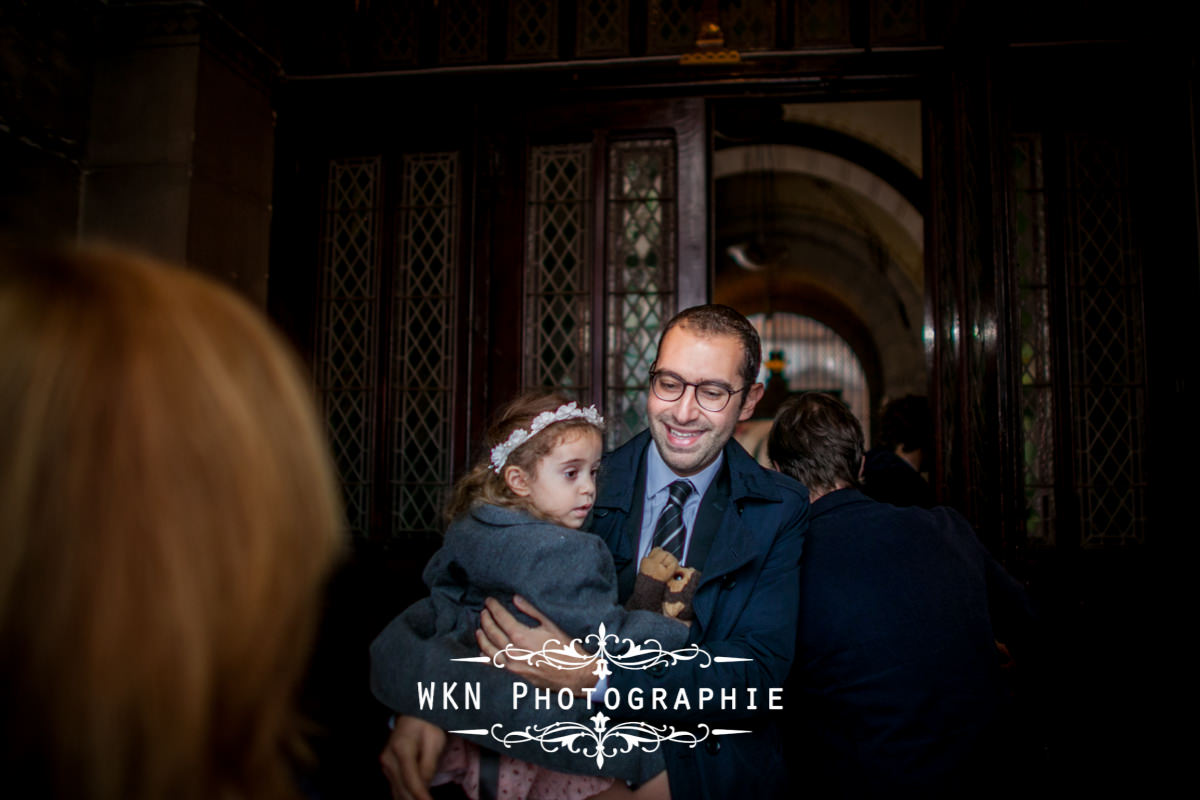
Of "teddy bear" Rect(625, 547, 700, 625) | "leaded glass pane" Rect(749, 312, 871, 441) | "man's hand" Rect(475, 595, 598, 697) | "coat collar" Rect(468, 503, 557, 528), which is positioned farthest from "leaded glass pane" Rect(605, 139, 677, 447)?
"leaded glass pane" Rect(749, 312, 871, 441)

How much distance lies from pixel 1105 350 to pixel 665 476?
102 inches

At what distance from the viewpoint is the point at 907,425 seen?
391 cm

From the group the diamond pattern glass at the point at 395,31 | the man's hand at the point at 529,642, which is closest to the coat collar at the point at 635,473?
the man's hand at the point at 529,642

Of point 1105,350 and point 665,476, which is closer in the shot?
point 665,476

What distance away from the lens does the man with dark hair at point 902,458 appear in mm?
3092

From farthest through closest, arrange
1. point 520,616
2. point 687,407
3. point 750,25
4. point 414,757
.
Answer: point 750,25
point 687,407
point 520,616
point 414,757

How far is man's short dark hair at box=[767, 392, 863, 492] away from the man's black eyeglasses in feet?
1.22

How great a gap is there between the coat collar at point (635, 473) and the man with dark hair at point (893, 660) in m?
0.24

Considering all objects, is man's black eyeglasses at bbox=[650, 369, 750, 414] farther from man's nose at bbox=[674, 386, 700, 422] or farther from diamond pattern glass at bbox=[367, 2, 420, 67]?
diamond pattern glass at bbox=[367, 2, 420, 67]

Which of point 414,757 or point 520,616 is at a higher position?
point 520,616

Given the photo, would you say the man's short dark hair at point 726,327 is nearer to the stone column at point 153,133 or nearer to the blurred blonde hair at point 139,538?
the blurred blonde hair at point 139,538

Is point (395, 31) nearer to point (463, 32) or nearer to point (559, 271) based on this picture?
point (463, 32)

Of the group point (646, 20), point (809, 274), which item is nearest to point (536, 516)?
point (646, 20)

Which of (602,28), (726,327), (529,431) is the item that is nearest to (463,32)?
(602,28)
